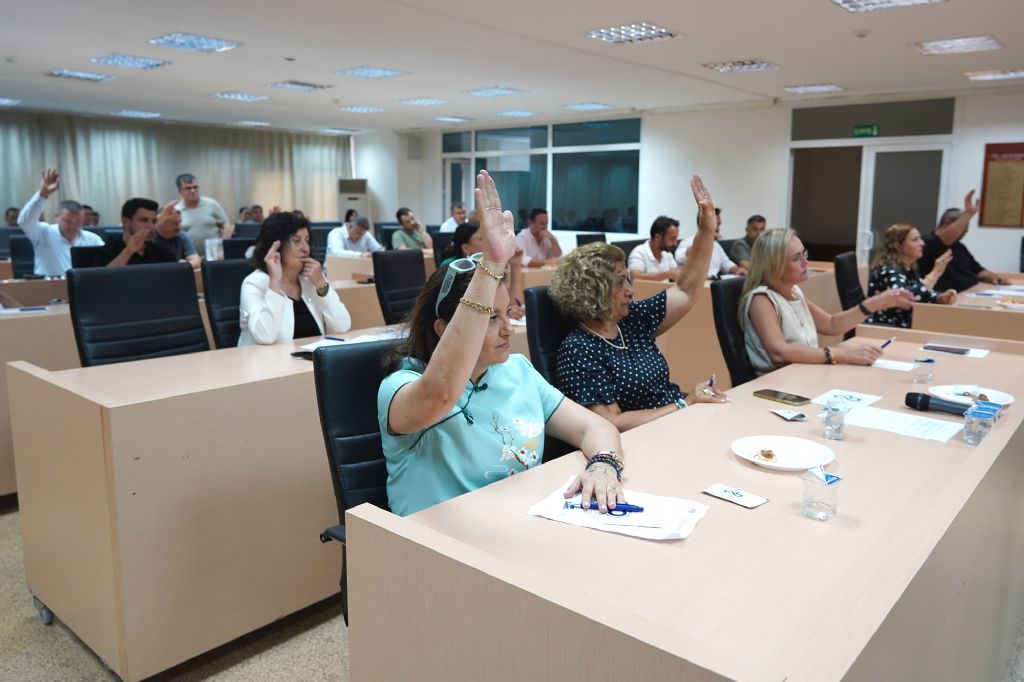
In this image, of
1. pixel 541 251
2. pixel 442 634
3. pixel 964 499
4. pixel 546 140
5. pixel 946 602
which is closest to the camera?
pixel 442 634

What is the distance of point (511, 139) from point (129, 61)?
22.2ft

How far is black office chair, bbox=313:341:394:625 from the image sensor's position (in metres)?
1.72

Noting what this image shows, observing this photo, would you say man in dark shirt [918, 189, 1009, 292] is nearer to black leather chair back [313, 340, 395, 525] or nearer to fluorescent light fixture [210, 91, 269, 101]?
black leather chair back [313, 340, 395, 525]

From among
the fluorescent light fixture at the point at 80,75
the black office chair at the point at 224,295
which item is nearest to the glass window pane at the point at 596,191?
the fluorescent light fixture at the point at 80,75

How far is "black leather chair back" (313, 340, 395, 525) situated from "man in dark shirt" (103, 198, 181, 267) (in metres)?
2.86

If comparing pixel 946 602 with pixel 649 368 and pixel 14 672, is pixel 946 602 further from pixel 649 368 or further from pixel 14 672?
pixel 14 672

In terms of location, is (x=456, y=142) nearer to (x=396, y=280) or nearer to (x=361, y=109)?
(x=361, y=109)

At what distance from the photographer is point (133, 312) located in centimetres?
310

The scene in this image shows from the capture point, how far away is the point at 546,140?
41.7 feet

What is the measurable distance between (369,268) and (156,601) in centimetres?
535

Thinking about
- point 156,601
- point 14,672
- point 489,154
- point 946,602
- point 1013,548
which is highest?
point 489,154

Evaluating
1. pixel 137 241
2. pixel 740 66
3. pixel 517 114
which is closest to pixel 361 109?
pixel 517 114

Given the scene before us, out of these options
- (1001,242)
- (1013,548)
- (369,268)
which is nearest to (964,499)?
(1013,548)

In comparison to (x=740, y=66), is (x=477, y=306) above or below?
below
